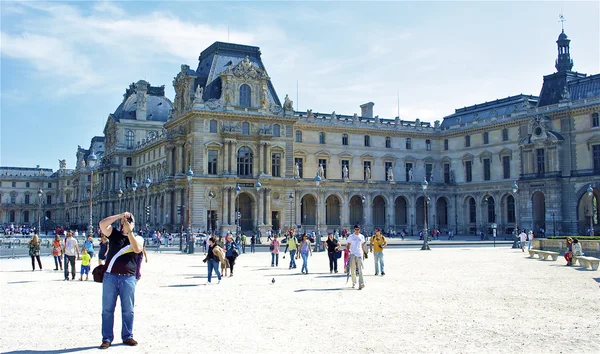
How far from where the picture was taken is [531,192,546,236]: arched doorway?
7134 cm

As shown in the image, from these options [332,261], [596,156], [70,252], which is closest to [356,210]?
[596,156]

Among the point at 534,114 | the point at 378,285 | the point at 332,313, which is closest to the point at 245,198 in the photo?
the point at 534,114

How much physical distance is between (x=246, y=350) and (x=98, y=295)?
9470 mm

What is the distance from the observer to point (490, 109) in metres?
81.3

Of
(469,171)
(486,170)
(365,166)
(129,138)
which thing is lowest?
(486,170)

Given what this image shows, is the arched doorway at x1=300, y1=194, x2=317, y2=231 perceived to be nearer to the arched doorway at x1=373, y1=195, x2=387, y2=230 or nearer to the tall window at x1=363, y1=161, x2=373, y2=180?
the tall window at x1=363, y1=161, x2=373, y2=180

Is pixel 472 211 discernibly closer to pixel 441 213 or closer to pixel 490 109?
pixel 441 213

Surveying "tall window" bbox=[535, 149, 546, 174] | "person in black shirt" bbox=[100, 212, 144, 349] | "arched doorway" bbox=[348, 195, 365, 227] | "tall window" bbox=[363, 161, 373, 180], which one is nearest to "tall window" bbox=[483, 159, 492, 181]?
"tall window" bbox=[535, 149, 546, 174]

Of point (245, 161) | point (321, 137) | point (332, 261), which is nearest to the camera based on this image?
point (332, 261)

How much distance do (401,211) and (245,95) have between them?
90.2 ft

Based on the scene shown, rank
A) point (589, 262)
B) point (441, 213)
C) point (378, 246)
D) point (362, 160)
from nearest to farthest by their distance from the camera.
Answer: point (378, 246), point (589, 262), point (362, 160), point (441, 213)

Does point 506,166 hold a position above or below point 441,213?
above

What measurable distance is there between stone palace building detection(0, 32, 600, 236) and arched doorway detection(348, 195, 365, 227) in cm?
13

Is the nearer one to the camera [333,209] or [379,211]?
[333,209]
